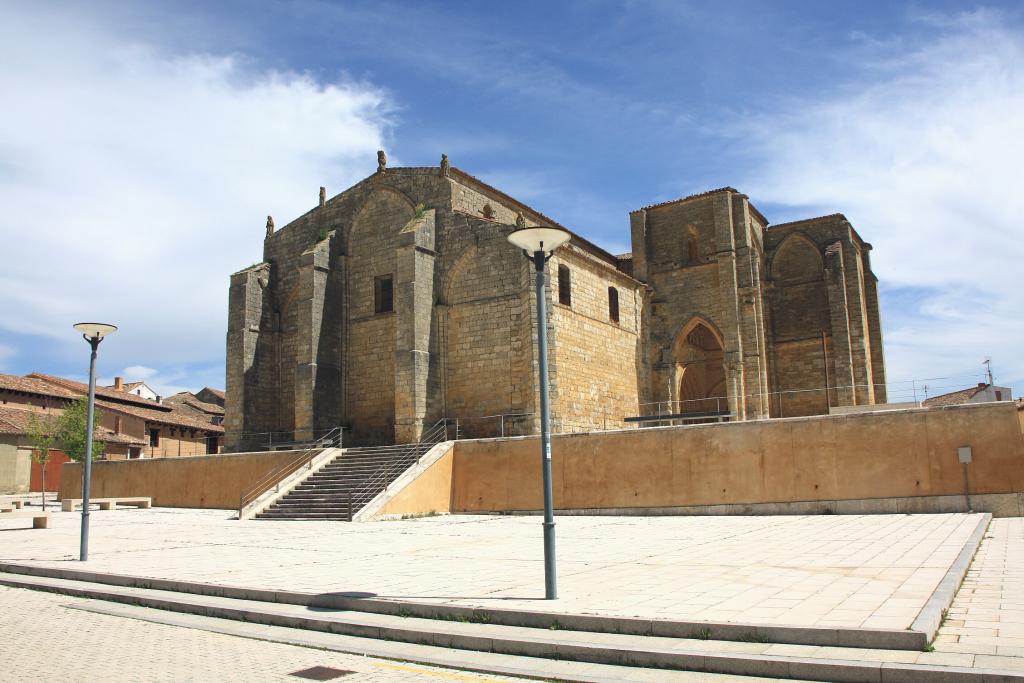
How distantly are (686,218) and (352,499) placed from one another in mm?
18972

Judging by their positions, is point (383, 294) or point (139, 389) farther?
point (139, 389)

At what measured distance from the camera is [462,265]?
2584 centimetres

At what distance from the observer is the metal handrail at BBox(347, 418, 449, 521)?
2014 centimetres

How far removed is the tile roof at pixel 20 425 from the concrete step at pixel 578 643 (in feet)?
119

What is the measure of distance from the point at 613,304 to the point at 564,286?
3.97 metres

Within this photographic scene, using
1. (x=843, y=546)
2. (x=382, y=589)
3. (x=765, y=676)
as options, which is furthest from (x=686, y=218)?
(x=765, y=676)

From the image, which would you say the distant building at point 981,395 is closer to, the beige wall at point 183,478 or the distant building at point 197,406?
the beige wall at point 183,478

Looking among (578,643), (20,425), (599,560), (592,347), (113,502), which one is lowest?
(578,643)

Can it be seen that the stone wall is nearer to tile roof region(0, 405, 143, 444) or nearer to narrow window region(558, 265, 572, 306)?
narrow window region(558, 265, 572, 306)

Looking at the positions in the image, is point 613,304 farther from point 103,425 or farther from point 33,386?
point 33,386

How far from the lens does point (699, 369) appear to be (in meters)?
34.7

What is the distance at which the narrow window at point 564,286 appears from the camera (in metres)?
25.5

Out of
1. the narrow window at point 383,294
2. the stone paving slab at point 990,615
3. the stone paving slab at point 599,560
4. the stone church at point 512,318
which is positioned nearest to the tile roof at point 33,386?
the stone church at point 512,318

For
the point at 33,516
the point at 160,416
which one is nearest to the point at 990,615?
the point at 33,516
